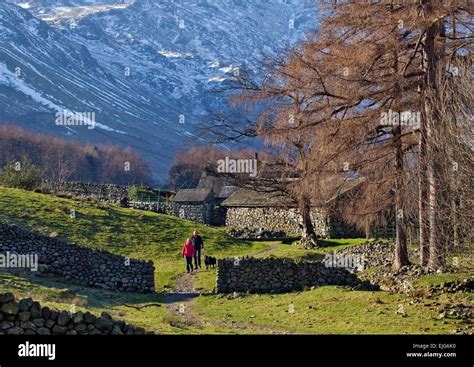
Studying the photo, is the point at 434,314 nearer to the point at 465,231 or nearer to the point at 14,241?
the point at 465,231

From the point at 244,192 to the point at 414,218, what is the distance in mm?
38152

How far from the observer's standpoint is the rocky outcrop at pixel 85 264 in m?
26.6

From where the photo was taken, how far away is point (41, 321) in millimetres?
11891

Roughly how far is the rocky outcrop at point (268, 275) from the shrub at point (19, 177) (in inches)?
1058

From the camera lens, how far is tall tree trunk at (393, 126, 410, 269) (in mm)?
22516

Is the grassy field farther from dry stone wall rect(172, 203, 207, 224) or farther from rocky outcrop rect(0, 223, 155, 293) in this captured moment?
dry stone wall rect(172, 203, 207, 224)

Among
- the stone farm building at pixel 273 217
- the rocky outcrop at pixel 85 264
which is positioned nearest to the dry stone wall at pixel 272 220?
the stone farm building at pixel 273 217

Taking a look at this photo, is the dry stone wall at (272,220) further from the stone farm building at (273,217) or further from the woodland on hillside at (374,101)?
the woodland on hillside at (374,101)

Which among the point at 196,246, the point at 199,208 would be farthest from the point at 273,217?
the point at 196,246

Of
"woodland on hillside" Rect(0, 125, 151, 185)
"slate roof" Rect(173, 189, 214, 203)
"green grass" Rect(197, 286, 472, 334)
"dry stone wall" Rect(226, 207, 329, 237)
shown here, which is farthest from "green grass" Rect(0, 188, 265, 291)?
"woodland on hillside" Rect(0, 125, 151, 185)

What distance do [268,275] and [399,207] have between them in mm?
6503

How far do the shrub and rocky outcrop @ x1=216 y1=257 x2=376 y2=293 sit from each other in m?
26.9
